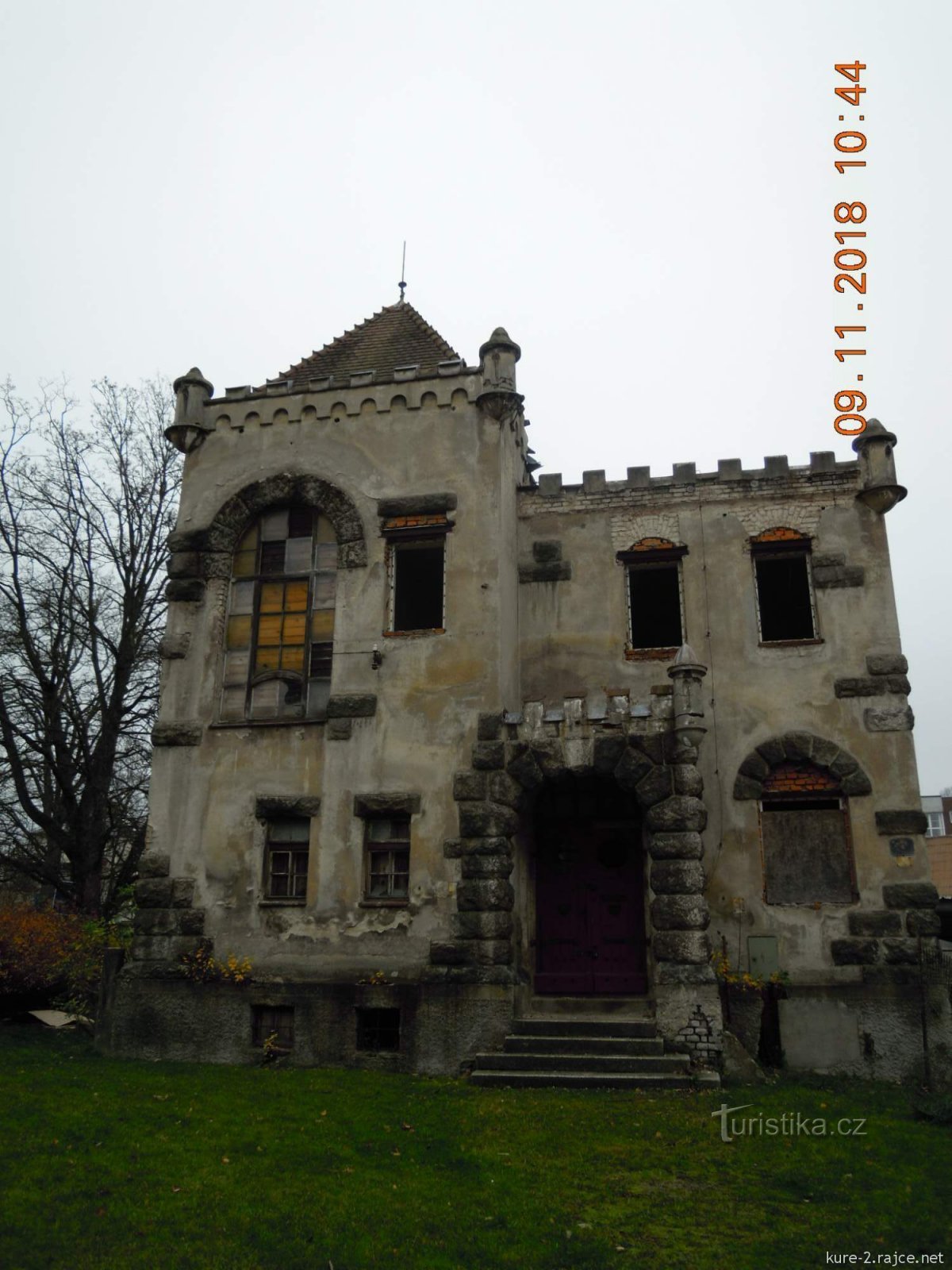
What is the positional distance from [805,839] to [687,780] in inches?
101

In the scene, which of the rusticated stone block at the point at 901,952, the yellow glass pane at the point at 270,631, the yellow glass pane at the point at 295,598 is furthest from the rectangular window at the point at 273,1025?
the rusticated stone block at the point at 901,952

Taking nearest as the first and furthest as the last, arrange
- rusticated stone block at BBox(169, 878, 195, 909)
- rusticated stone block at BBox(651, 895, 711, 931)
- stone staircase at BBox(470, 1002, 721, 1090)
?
stone staircase at BBox(470, 1002, 721, 1090) < rusticated stone block at BBox(651, 895, 711, 931) < rusticated stone block at BBox(169, 878, 195, 909)

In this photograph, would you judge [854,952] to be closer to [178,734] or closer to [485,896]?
[485,896]

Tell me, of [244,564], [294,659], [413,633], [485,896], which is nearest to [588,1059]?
[485,896]

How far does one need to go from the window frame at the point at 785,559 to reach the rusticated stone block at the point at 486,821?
5.04m

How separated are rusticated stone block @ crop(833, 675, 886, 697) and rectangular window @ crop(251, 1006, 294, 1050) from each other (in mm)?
9507

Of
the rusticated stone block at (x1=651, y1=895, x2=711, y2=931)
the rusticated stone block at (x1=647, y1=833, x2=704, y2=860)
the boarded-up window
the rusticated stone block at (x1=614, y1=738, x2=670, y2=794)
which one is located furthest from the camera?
the boarded-up window

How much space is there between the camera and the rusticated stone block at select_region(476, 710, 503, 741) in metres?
15.8

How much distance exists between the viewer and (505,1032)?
14289 millimetres

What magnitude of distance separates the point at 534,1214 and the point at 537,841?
28.0 feet

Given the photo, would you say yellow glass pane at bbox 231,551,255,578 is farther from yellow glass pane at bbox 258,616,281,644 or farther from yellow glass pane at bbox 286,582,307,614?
yellow glass pane at bbox 258,616,281,644

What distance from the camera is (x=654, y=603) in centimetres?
1808

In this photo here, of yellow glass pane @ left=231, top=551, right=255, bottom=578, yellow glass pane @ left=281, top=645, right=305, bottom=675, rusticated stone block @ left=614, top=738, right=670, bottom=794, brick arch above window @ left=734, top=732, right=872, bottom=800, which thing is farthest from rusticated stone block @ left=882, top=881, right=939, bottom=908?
yellow glass pane @ left=231, top=551, right=255, bottom=578

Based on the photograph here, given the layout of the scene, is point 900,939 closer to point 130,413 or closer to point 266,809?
point 266,809
